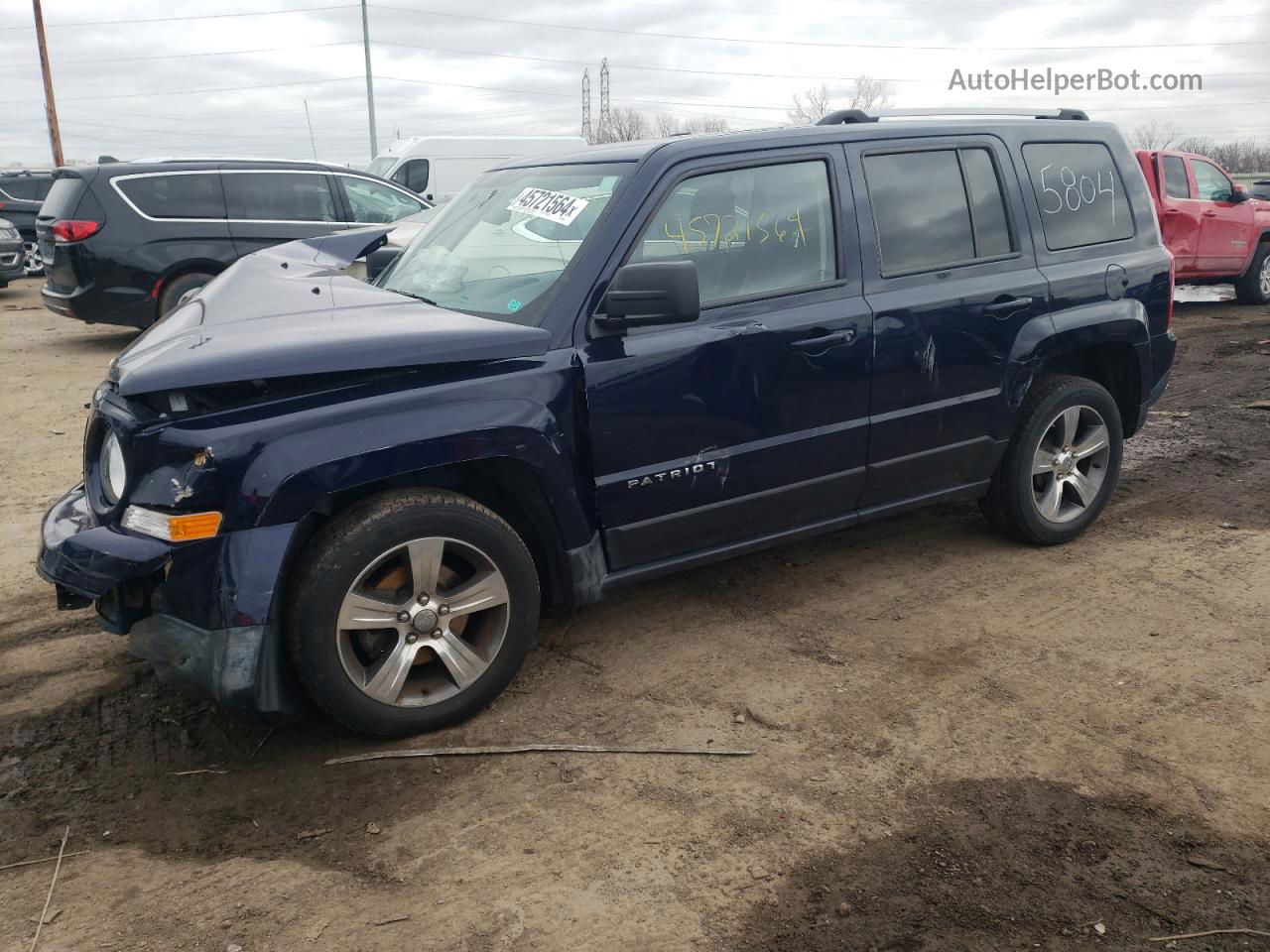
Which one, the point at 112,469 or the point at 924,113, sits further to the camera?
the point at 924,113

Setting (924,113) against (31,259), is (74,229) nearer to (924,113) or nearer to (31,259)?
(924,113)

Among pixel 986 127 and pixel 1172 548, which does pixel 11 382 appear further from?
pixel 1172 548

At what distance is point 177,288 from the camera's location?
10250mm

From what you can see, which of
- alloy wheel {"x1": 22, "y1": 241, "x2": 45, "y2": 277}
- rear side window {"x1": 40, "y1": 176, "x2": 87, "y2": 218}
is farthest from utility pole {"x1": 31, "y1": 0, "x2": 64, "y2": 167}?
rear side window {"x1": 40, "y1": 176, "x2": 87, "y2": 218}

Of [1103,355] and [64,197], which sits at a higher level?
[64,197]

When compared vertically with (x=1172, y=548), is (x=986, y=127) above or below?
above

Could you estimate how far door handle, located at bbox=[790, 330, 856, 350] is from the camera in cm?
395

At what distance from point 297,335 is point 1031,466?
10.8ft

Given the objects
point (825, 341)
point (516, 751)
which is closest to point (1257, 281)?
point (825, 341)

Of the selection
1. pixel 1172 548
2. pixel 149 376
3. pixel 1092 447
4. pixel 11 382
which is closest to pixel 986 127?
pixel 1092 447

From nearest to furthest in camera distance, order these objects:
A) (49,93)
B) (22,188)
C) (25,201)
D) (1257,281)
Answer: (1257,281)
(25,201)
(22,188)
(49,93)

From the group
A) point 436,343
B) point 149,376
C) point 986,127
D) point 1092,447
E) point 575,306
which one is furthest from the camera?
point 1092,447

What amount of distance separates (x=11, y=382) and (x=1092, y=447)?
8.74 metres

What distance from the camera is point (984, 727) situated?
11.3 feet
